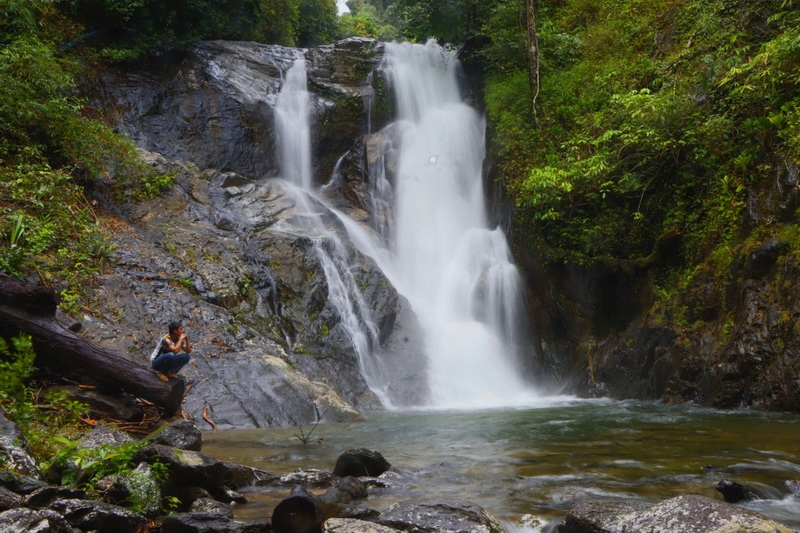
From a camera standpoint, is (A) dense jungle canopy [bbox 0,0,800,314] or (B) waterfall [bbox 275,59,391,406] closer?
(A) dense jungle canopy [bbox 0,0,800,314]

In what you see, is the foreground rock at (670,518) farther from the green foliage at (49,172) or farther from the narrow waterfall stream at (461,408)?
the green foliage at (49,172)

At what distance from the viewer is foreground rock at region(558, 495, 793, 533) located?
339 cm

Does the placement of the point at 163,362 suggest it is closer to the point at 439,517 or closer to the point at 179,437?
the point at 179,437

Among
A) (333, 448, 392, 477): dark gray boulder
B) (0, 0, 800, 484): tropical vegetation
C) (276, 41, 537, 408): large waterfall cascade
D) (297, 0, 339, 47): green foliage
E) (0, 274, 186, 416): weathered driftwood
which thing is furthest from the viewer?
(297, 0, 339, 47): green foliage

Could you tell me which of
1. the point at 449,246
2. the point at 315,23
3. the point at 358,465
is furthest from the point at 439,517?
the point at 315,23

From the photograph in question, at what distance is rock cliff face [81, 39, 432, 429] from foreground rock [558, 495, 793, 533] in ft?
18.8

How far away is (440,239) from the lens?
16578 millimetres

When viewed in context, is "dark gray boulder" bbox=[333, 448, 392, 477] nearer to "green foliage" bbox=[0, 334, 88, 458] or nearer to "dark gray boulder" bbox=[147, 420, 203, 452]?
"dark gray boulder" bbox=[147, 420, 203, 452]

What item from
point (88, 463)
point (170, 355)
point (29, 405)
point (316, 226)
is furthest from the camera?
point (316, 226)

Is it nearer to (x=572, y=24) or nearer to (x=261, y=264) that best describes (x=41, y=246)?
(x=261, y=264)

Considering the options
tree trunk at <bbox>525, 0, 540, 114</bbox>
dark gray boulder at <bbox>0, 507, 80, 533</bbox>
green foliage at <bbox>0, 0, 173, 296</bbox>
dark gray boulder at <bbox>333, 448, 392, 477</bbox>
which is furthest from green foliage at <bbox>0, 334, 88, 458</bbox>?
tree trunk at <bbox>525, 0, 540, 114</bbox>

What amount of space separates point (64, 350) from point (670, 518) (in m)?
5.99

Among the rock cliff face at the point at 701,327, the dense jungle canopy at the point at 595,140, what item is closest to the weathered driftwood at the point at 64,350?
the dense jungle canopy at the point at 595,140

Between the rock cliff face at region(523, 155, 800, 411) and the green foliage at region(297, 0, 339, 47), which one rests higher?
the green foliage at region(297, 0, 339, 47)
